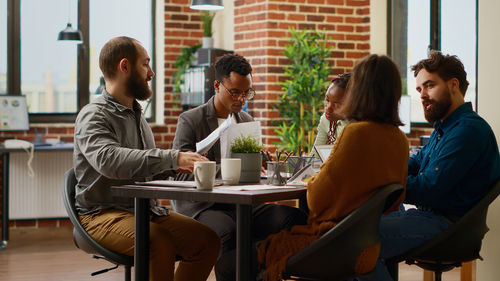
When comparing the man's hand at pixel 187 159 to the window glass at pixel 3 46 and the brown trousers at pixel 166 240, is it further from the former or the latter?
the window glass at pixel 3 46

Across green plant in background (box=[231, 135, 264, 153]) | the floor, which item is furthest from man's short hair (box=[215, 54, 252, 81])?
the floor

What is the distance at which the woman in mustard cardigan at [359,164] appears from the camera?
2.33 metres

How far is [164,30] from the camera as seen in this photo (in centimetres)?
711

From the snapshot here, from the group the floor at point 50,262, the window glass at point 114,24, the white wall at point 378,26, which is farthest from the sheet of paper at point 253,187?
the window glass at point 114,24

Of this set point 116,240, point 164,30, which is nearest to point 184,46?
point 164,30

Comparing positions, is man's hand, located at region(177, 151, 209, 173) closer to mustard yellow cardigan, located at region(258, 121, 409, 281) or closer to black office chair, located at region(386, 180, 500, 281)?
mustard yellow cardigan, located at region(258, 121, 409, 281)

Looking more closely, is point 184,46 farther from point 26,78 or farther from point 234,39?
point 26,78

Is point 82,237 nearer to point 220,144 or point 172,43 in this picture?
point 220,144

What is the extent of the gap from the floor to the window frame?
112cm

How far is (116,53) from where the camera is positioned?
114 inches

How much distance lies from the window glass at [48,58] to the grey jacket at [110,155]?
13.3 ft

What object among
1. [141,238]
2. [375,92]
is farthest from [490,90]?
[141,238]

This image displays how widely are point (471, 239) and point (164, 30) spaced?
5007 mm

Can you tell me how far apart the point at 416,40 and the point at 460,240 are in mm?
4033
